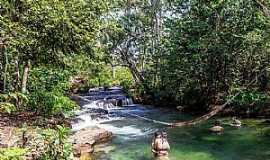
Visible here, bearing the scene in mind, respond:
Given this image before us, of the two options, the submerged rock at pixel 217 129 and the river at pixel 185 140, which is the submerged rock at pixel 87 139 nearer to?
the river at pixel 185 140

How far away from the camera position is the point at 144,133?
20.2 meters

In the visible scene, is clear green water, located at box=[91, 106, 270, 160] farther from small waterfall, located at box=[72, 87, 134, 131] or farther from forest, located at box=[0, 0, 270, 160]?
small waterfall, located at box=[72, 87, 134, 131]

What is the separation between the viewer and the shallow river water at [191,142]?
600 inches

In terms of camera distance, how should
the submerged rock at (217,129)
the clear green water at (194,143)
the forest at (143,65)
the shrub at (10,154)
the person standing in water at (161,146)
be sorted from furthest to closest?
the submerged rock at (217,129) < the clear green water at (194,143) < the forest at (143,65) < the person standing in water at (161,146) < the shrub at (10,154)

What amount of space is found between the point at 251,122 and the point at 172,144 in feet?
19.2

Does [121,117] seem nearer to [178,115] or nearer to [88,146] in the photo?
[178,115]

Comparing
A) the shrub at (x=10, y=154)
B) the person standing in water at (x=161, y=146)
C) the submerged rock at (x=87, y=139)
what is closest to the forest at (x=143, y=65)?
the shrub at (x=10, y=154)

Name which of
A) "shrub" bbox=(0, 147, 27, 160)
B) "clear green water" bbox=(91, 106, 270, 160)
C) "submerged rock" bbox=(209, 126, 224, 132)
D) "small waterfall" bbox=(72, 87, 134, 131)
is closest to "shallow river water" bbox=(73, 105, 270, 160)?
"clear green water" bbox=(91, 106, 270, 160)

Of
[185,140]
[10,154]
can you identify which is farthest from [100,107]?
[10,154]

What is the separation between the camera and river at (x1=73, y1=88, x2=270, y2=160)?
15.3m

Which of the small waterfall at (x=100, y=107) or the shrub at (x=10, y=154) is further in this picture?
the small waterfall at (x=100, y=107)

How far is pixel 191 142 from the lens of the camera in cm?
1750

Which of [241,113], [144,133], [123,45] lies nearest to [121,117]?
[144,133]

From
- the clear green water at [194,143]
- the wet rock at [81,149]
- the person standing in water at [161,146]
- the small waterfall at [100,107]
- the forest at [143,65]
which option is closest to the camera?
the person standing in water at [161,146]
